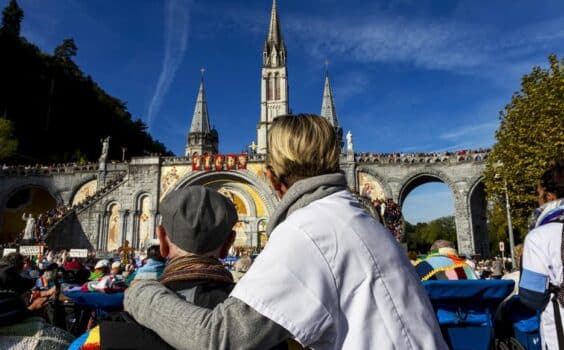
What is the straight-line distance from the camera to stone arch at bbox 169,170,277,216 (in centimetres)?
3225

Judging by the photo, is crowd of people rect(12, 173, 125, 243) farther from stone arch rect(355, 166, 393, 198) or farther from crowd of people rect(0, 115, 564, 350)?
crowd of people rect(0, 115, 564, 350)

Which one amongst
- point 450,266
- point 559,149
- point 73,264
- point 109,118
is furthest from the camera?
point 109,118

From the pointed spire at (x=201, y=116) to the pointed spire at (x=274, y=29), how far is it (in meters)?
10.2

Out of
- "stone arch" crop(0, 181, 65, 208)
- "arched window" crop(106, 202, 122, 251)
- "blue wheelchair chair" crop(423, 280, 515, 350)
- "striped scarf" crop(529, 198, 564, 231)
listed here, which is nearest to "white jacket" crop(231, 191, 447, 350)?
"striped scarf" crop(529, 198, 564, 231)

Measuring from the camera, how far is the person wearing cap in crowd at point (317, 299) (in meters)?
1.23

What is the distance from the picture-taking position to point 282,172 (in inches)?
64.4

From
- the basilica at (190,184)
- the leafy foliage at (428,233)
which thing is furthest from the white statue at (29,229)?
the leafy foliage at (428,233)

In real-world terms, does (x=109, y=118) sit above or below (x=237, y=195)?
above

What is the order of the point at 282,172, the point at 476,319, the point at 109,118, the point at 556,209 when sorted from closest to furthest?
the point at 282,172, the point at 556,209, the point at 476,319, the point at 109,118

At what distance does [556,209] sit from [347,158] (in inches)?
1124

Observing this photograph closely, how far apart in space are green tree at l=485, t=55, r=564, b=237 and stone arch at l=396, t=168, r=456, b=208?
1051 cm

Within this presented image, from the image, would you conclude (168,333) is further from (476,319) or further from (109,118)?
(109,118)

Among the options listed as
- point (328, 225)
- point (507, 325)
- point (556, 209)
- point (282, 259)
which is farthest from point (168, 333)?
point (507, 325)

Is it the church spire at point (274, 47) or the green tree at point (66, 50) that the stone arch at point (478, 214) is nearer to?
the church spire at point (274, 47)
